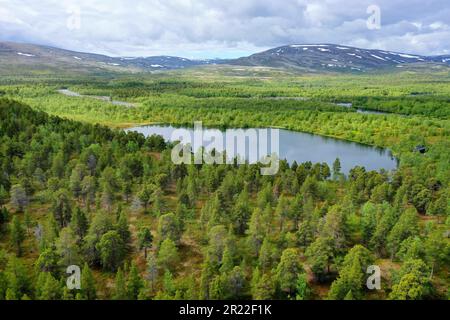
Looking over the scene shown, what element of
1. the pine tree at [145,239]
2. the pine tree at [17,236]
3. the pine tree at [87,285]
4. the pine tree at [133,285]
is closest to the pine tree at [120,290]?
the pine tree at [133,285]

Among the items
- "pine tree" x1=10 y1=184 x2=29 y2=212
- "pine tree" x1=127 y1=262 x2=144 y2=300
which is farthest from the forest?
"pine tree" x1=10 y1=184 x2=29 y2=212

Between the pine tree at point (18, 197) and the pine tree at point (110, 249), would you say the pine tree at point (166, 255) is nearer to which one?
the pine tree at point (110, 249)

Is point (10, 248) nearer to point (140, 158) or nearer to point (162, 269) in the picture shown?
point (162, 269)

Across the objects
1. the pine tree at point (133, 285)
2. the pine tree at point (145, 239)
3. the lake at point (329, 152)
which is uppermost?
the lake at point (329, 152)

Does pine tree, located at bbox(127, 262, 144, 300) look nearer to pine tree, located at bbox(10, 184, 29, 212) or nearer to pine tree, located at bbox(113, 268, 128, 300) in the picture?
pine tree, located at bbox(113, 268, 128, 300)

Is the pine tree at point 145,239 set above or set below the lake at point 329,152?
below

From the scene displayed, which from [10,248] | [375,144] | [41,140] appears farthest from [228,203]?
[375,144]

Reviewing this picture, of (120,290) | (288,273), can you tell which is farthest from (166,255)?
(288,273)
